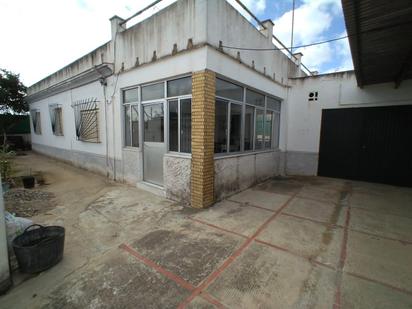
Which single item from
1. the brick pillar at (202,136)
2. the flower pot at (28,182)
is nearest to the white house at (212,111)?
the brick pillar at (202,136)

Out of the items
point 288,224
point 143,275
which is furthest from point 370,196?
point 143,275

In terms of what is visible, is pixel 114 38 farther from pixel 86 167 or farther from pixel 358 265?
pixel 358 265

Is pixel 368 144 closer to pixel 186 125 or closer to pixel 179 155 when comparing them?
pixel 186 125

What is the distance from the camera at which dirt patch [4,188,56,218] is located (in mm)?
3969

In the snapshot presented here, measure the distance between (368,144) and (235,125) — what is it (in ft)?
15.3

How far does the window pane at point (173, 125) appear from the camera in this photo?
4.47 m

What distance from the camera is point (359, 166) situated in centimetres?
658

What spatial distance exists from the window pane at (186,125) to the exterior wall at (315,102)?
4.74 m

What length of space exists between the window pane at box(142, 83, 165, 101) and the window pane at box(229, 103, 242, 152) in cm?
166

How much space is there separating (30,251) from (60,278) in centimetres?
44

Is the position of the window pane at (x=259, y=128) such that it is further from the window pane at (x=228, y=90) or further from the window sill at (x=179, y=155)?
the window sill at (x=179, y=155)

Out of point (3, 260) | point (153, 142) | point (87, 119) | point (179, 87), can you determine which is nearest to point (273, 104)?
point (179, 87)

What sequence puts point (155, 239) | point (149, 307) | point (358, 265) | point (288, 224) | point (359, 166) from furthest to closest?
point (359, 166) → point (288, 224) → point (155, 239) → point (358, 265) → point (149, 307)

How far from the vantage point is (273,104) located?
679cm
